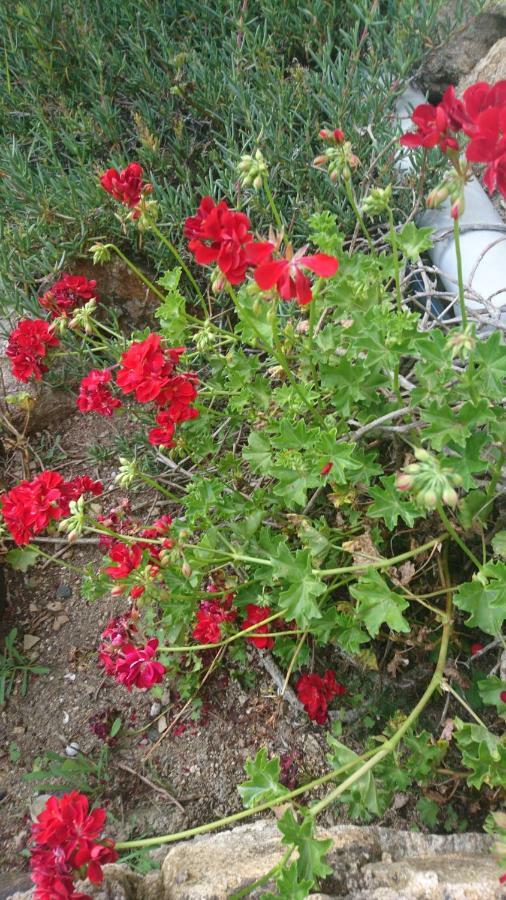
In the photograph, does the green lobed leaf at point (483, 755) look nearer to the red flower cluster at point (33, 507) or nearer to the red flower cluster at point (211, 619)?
the red flower cluster at point (211, 619)

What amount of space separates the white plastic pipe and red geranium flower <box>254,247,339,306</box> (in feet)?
2.92

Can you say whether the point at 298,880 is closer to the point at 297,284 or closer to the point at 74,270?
the point at 297,284

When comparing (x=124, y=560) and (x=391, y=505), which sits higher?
(x=391, y=505)

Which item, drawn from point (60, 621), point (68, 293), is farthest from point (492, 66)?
point (60, 621)

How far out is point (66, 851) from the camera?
1.25 m

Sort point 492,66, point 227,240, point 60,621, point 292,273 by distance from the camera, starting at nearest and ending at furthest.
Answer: point 292,273 < point 227,240 < point 60,621 < point 492,66

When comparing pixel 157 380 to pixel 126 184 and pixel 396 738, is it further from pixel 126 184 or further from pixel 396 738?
pixel 396 738

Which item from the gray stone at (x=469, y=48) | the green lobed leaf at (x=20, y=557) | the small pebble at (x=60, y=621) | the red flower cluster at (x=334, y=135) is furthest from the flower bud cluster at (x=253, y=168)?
the gray stone at (x=469, y=48)

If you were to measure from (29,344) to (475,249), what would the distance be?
1.45m

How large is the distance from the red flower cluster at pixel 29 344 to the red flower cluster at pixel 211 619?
87cm

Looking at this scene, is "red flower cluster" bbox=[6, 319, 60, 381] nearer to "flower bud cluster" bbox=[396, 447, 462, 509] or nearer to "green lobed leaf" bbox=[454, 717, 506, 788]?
"flower bud cluster" bbox=[396, 447, 462, 509]

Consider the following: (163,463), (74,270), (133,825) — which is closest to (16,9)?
(74,270)

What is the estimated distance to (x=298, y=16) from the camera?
110 inches

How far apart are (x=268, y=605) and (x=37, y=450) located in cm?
140
